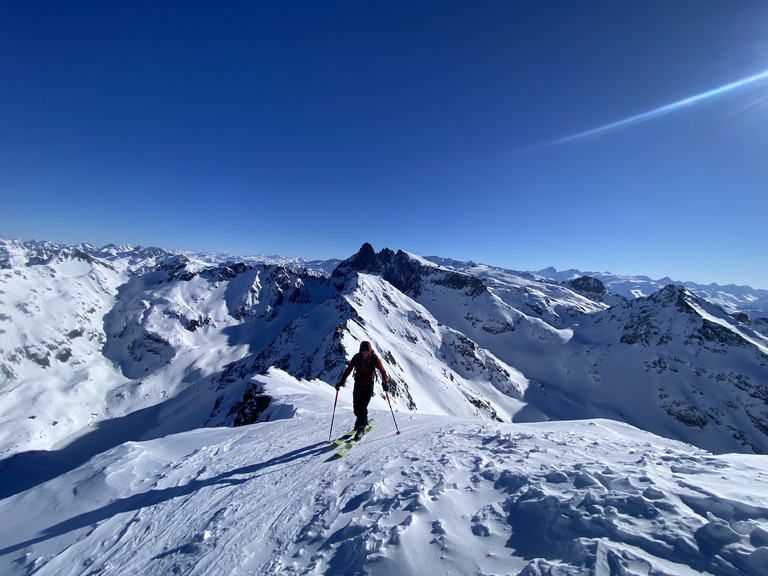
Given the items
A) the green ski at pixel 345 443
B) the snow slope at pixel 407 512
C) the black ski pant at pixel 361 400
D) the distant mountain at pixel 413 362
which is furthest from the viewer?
the distant mountain at pixel 413 362

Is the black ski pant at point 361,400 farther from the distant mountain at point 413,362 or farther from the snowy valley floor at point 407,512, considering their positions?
the distant mountain at point 413,362

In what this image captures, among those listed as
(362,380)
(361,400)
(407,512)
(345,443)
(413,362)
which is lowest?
(413,362)

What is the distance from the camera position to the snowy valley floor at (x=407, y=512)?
13.9ft

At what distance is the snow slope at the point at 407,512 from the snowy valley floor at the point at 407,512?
3 cm

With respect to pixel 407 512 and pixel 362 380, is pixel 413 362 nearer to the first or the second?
pixel 362 380

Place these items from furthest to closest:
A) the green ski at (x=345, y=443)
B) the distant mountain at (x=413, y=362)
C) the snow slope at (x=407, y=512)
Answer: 1. the distant mountain at (x=413, y=362)
2. the green ski at (x=345, y=443)
3. the snow slope at (x=407, y=512)

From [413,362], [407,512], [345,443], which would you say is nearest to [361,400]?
[345,443]

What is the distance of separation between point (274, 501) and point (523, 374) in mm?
167886

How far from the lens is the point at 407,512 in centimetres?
566

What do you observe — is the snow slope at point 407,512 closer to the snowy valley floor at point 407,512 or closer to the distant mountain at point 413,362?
the snowy valley floor at point 407,512

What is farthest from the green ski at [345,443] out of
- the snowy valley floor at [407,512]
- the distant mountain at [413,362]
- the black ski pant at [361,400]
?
the distant mountain at [413,362]

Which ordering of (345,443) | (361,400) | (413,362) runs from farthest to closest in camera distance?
(413,362)
(361,400)
(345,443)

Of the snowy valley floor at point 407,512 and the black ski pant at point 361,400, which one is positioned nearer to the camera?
the snowy valley floor at point 407,512

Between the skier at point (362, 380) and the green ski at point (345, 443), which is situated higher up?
the skier at point (362, 380)
